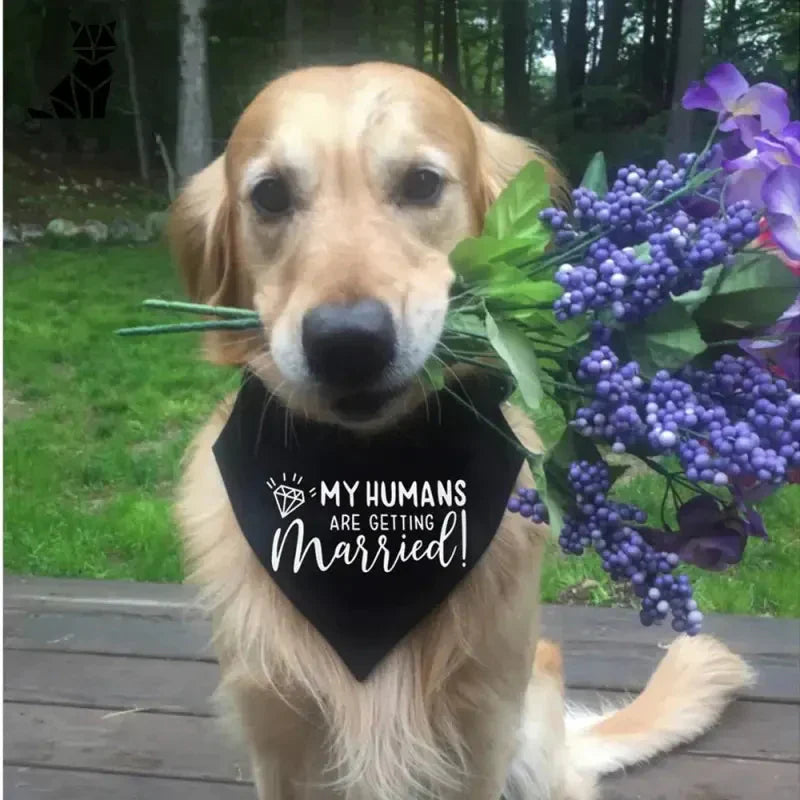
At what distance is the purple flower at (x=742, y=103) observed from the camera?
0.64 metres

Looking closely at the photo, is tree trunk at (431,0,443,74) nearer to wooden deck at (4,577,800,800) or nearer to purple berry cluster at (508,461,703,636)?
purple berry cluster at (508,461,703,636)

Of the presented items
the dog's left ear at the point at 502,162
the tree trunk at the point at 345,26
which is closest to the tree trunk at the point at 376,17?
the tree trunk at the point at 345,26

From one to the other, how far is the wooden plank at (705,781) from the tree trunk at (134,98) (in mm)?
842

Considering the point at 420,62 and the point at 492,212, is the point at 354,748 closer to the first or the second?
the point at 492,212

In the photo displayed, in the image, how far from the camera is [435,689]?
0.84 meters

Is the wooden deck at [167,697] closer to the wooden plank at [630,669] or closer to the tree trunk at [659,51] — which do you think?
the wooden plank at [630,669]

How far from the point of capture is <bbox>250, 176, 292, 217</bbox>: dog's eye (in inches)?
28.8

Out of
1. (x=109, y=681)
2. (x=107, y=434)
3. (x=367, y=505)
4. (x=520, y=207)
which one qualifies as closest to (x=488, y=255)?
(x=520, y=207)

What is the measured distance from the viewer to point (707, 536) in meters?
0.65

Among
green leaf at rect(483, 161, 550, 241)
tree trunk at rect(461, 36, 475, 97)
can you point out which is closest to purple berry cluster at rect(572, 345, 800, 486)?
green leaf at rect(483, 161, 550, 241)

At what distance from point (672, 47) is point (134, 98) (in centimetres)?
48

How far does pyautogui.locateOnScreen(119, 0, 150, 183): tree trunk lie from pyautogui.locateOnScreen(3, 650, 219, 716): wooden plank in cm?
65

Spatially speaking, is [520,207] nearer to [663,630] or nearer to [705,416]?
[705,416]

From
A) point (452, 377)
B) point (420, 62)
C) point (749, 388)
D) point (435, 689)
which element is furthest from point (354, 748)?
point (420, 62)
